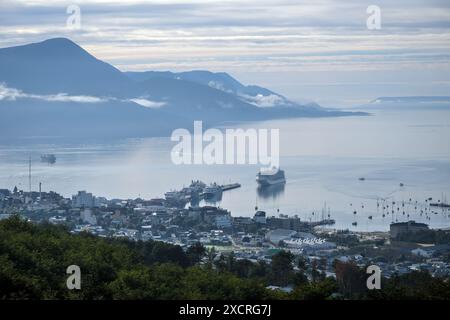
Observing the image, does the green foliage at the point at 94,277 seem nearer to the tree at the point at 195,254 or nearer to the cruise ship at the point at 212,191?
the tree at the point at 195,254

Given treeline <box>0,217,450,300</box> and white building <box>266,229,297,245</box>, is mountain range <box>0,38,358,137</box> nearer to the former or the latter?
white building <box>266,229,297,245</box>

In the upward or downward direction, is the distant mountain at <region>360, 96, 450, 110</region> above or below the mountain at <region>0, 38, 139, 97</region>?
below

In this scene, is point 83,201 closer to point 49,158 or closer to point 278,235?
point 278,235

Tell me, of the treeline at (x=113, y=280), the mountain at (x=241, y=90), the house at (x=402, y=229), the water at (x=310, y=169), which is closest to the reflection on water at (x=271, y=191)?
the water at (x=310, y=169)

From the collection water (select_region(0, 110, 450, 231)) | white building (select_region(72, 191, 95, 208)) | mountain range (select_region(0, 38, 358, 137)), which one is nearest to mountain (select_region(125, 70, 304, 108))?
mountain range (select_region(0, 38, 358, 137))

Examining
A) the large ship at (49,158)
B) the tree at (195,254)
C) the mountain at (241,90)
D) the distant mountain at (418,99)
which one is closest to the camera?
the tree at (195,254)

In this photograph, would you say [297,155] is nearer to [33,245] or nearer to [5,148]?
[5,148]
